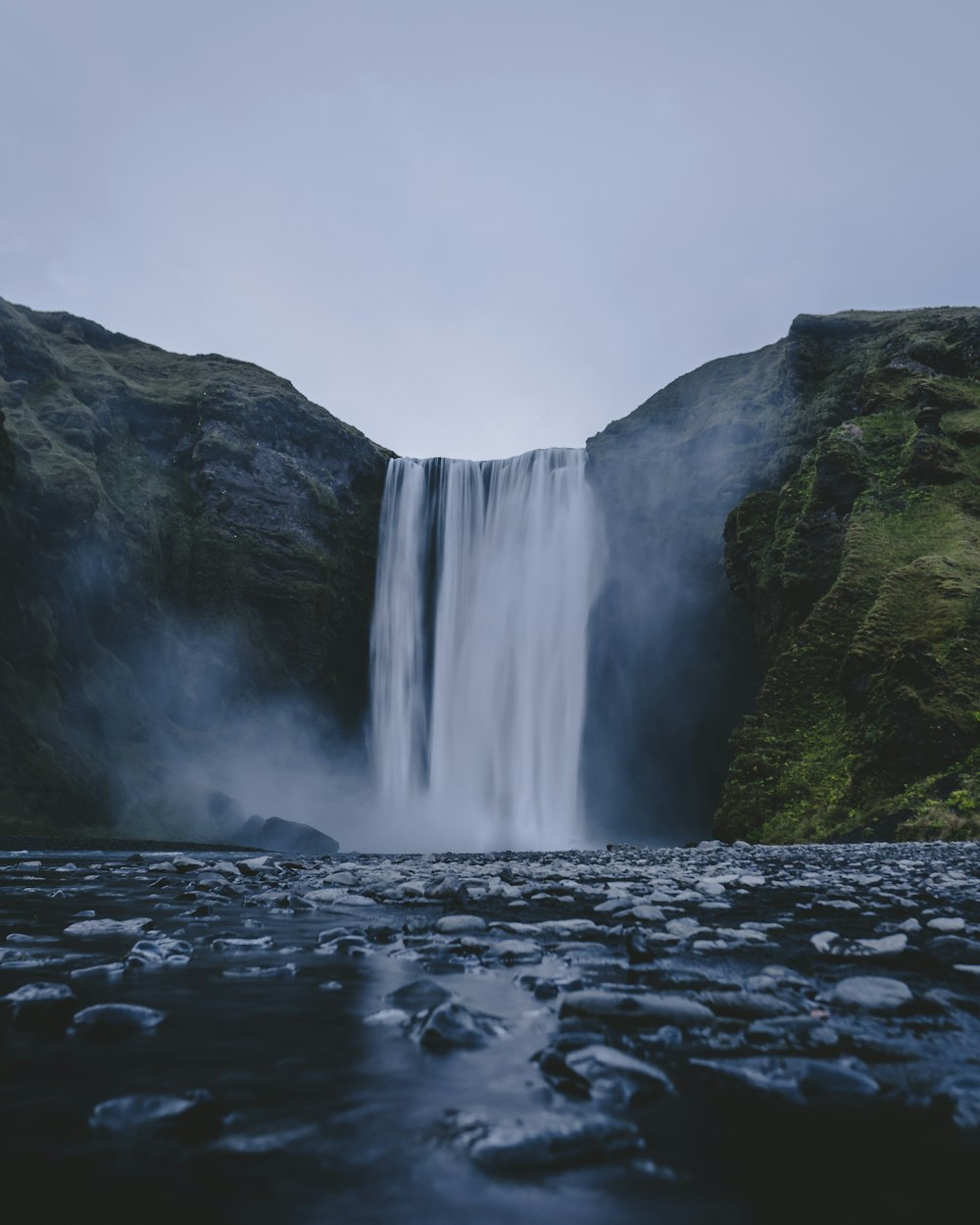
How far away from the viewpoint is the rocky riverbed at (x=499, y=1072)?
1.34m

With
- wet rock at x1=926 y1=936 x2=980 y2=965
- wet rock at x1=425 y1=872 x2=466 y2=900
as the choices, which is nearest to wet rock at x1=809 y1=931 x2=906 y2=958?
wet rock at x1=926 y1=936 x2=980 y2=965

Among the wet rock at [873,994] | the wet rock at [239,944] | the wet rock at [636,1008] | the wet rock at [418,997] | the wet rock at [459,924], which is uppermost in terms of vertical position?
the wet rock at [873,994]

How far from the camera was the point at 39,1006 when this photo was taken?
2.58 m

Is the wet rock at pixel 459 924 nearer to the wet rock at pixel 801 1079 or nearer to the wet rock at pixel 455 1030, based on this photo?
the wet rock at pixel 455 1030

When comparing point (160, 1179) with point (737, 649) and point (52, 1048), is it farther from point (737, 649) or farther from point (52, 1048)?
point (737, 649)

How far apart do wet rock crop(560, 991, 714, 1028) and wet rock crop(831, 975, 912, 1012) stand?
53 centimetres

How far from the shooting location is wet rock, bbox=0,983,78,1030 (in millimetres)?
2494

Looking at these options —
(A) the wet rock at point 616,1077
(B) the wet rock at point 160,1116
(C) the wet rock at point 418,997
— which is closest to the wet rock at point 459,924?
(C) the wet rock at point 418,997

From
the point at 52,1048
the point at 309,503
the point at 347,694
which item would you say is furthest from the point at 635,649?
the point at 52,1048

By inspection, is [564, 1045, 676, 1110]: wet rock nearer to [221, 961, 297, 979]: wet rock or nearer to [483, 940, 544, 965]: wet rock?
[483, 940, 544, 965]: wet rock

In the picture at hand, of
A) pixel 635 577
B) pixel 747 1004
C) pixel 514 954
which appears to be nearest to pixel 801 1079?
pixel 747 1004

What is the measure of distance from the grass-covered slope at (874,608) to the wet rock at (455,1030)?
592 inches

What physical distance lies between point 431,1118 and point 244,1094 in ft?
1.63

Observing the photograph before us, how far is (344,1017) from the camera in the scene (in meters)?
2.60
